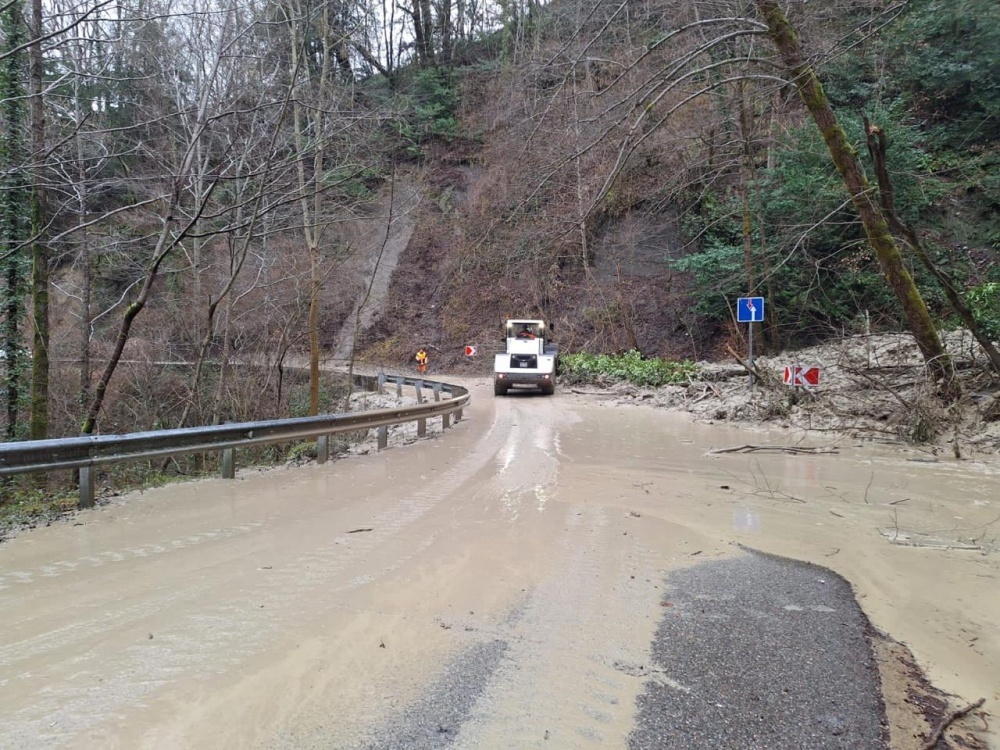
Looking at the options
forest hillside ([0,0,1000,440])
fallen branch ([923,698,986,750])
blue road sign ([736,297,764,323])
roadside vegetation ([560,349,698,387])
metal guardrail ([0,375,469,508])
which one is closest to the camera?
fallen branch ([923,698,986,750])

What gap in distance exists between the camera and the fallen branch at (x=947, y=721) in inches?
98.7

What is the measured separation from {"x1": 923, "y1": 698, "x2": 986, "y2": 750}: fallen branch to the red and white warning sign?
10.5m

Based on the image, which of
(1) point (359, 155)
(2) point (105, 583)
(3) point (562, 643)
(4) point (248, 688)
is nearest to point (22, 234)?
(1) point (359, 155)

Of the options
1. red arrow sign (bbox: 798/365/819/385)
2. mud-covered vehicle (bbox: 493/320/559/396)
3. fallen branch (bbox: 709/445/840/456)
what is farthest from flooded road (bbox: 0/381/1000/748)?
mud-covered vehicle (bbox: 493/320/559/396)

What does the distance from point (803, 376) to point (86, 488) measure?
490 inches

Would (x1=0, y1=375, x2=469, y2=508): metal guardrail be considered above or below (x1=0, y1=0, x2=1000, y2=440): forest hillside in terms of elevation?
below

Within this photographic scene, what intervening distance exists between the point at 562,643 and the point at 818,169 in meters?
19.9

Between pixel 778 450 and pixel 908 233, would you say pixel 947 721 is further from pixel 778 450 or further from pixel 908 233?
pixel 908 233

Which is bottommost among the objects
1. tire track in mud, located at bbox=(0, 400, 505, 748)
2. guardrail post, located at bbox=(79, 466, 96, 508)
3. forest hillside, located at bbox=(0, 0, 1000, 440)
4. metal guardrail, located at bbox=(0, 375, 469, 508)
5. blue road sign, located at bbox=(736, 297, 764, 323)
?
tire track in mud, located at bbox=(0, 400, 505, 748)

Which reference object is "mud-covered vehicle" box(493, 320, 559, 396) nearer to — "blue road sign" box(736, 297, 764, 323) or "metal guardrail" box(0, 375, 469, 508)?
"blue road sign" box(736, 297, 764, 323)

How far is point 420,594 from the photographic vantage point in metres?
4.05

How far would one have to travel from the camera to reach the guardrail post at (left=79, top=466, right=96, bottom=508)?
241 inches

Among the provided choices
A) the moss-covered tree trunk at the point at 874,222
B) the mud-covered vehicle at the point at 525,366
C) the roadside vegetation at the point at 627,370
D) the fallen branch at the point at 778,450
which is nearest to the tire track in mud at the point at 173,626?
the fallen branch at the point at 778,450

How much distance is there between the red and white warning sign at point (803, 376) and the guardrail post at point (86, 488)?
1235 centimetres
